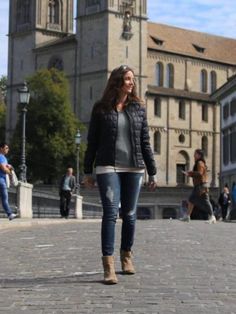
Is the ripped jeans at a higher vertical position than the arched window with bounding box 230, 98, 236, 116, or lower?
lower

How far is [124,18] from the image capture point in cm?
9644

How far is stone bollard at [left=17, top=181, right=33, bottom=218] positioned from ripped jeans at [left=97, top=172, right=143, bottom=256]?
19696 millimetres

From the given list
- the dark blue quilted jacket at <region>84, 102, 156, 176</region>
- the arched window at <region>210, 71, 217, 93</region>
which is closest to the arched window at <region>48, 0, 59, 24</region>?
the arched window at <region>210, 71, 217, 93</region>

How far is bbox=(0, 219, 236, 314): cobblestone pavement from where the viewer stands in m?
6.88

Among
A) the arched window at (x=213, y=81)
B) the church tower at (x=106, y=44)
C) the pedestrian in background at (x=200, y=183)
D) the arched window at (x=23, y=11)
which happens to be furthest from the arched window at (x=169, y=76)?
the pedestrian in background at (x=200, y=183)

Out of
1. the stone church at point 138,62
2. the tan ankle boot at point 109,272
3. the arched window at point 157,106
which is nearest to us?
the tan ankle boot at point 109,272

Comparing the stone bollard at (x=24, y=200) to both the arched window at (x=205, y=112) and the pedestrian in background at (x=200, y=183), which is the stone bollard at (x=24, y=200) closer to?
the pedestrian in background at (x=200, y=183)

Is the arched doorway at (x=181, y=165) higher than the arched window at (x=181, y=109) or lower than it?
lower

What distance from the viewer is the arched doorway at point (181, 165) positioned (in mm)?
102562

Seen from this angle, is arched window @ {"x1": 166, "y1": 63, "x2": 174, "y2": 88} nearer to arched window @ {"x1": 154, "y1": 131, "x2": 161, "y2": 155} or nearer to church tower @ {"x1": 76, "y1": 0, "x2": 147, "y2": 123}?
arched window @ {"x1": 154, "y1": 131, "x2": 161, "y2": 155}

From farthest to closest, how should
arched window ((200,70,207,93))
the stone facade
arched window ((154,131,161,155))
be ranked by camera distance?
arched window ((200,70,207,93)) → arched window ((154,131,161,155)) → the stone facade

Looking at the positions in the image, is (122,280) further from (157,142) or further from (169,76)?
(169,76)

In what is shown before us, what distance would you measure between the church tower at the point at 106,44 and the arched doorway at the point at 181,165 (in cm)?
1107

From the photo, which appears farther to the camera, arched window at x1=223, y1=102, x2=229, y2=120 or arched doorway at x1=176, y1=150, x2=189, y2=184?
arched doorway at x1=176, y1=150, x2=189, y2=184
